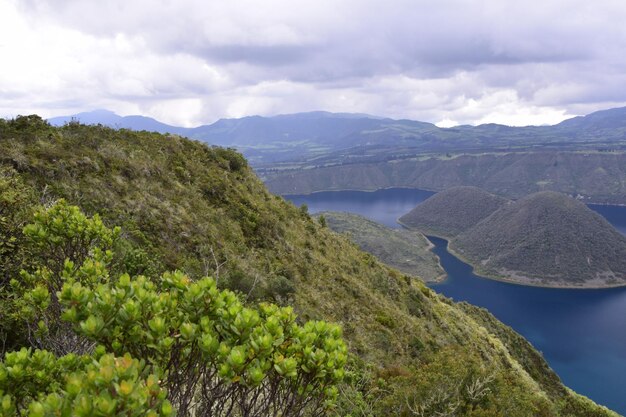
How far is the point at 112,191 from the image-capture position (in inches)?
899

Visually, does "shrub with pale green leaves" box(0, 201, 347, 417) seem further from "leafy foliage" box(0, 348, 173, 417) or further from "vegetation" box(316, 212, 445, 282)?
"vegetation" box(316, 212, 445, 282)

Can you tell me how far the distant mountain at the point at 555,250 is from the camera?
161 m

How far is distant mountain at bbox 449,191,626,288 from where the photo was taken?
16100 cm

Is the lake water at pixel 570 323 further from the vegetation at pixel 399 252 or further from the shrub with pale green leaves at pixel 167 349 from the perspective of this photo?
the shrub with pale green leaves at pixel 167 349

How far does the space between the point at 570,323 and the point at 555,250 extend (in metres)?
57.3

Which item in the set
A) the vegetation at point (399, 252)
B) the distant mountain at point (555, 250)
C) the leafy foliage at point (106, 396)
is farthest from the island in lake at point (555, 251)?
the leafy foliage at point (106, 396)

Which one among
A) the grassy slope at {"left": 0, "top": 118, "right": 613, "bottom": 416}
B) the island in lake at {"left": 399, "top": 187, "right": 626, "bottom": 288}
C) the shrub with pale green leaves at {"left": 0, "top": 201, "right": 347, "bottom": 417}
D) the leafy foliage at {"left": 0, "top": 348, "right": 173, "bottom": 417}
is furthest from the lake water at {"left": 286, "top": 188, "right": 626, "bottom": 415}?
the leafy foliage at {"left": 0, "top": 348, "right": 173, "bottom": 417}

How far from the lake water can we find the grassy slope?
234 feet

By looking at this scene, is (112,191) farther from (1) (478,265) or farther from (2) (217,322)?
(1) (478,265)

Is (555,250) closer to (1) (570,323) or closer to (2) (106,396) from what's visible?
(1) (570,323)

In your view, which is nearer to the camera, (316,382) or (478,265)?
(316,382)

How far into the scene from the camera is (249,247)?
2708 cm

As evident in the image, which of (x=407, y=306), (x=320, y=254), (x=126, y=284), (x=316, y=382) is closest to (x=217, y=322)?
(x=126, y=284)

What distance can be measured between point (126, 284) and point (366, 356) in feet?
64.0
